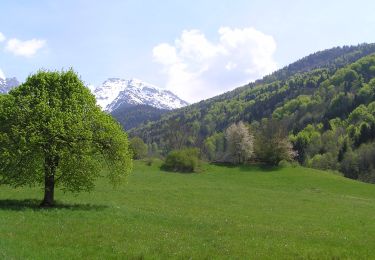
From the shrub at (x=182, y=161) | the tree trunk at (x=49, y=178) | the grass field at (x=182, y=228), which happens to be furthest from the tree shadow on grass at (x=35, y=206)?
the shrub at (x=182, y=161)

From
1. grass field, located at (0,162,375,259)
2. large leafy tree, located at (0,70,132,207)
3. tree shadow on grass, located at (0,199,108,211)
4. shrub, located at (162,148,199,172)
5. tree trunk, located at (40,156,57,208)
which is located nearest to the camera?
grass field, located at (0,162,375,259)

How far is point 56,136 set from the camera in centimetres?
3606

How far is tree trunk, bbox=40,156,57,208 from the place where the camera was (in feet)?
120

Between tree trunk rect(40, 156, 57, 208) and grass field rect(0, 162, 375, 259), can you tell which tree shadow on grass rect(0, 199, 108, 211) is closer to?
grass field rect(0, 162, 375, 259)

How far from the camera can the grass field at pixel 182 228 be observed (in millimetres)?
22016

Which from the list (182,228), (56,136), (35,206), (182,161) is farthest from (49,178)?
(182,161)

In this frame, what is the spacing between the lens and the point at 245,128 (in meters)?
113

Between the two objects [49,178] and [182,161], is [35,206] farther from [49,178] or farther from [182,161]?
[182,161]

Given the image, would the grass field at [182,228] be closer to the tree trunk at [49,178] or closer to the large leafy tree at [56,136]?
the tree trunk at [49,178]

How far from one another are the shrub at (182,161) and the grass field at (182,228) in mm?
37923

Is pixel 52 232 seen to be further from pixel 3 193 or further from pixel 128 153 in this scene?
pixel 3 193

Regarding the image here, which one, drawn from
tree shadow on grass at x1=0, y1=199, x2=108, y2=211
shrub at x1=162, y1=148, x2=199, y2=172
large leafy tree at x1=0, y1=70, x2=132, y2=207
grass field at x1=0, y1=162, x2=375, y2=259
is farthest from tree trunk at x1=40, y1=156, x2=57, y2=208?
shrub at x1=162, y1=148, x2=199, y2=172

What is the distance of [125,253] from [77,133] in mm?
17484

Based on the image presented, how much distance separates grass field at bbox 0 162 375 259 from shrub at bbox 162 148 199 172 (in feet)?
124
